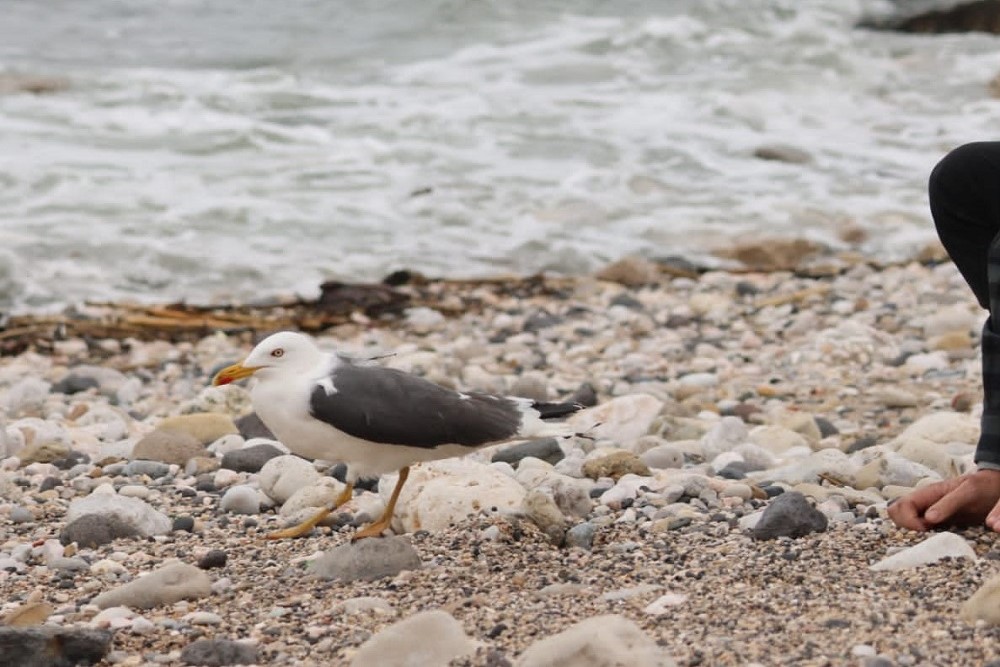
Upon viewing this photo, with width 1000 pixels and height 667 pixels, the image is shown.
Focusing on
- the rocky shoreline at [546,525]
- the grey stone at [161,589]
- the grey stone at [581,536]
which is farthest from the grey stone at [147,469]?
the grey stone at [581,536]

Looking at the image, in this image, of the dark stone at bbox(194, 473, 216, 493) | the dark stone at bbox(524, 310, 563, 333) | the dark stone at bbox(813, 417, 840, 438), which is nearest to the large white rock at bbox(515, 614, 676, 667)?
the dark stone at bbox(194, 473, 216, 493)

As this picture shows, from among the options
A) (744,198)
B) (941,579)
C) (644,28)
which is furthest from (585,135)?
(941,579)

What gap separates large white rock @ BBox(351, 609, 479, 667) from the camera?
2846mm

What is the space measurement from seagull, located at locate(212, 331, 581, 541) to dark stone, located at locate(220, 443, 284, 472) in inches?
33.0

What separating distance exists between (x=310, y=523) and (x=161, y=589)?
2.02 ft

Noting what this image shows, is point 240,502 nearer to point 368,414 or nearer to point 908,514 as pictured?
point 368,414

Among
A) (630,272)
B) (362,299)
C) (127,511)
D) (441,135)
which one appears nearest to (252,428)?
(127,511)

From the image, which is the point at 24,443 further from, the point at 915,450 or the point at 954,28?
the point at 954,28

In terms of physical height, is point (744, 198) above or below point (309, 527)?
below

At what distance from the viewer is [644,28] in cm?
1708

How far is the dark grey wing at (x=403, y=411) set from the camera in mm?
3693

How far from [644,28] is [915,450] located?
1307 cm

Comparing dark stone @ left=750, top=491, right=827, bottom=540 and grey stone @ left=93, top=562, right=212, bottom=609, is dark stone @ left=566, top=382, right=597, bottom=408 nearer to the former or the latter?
dark stone @ left=750, top=491, right=827, bottom=540

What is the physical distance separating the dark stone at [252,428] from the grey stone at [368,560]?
64.3 inches
